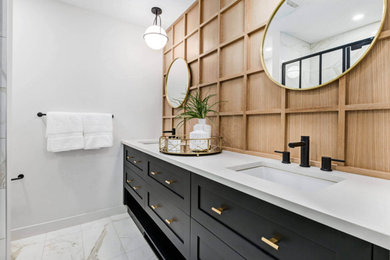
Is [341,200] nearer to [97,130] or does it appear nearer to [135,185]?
[135,185]

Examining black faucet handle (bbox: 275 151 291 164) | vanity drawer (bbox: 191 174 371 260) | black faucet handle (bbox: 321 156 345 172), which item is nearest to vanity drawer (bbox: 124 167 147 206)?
vanity drawer (bbox: 191 174 371 260)

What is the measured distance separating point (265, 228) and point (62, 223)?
2.15m

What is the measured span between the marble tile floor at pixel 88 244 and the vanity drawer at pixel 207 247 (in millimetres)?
748

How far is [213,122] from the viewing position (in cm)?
175

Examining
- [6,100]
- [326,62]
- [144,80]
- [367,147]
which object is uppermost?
[144,80]

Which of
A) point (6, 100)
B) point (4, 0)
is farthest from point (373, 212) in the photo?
point (4, 0)

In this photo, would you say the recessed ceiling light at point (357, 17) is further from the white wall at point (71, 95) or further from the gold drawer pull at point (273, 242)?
the white wall at point (71, 95)

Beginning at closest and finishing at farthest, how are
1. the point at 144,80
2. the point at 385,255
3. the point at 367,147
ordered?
the point at 385,255
the point at 367,147
the point at 144,80

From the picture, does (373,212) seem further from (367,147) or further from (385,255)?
(367,147)

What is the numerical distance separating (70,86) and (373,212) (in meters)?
2.39

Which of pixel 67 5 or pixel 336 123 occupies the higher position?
pixel 67 5

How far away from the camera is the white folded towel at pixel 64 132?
1.78m

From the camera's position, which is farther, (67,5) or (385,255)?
(67,5)

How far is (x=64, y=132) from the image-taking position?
182 cm
